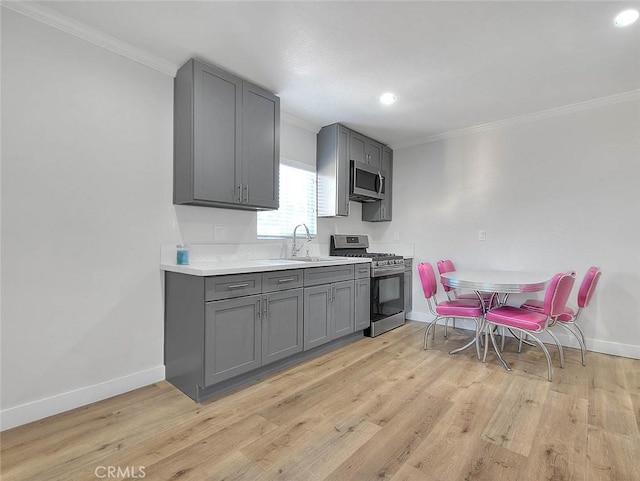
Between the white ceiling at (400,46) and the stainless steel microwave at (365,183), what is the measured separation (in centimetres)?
91

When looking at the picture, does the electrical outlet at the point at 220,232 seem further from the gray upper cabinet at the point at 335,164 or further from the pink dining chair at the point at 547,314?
the pink dining chair at the point at 547,314

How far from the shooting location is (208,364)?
2156 millimetres

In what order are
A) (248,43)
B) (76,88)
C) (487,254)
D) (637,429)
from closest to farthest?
(637,429) < (76,88) < (248,43) < (487,254)

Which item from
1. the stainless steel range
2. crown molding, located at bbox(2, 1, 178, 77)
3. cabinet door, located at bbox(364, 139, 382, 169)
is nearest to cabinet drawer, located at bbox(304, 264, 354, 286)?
the stainless steel range

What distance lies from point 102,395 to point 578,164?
15.6 feet

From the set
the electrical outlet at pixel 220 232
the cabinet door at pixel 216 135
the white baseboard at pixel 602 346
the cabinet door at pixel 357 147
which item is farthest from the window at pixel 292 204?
the white baseboard at pixel 602 346

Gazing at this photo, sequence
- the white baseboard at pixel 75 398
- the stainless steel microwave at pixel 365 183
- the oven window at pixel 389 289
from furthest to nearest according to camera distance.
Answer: the stainless steel microwave at pixel 365 183
the oven window at pixel 389 289
the white baseboard at pixel 75 398

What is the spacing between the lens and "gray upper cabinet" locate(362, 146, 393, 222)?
4578mm

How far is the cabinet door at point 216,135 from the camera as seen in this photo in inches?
97.8

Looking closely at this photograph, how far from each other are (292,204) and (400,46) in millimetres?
1923

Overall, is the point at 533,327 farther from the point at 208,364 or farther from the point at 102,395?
the point at 102,395

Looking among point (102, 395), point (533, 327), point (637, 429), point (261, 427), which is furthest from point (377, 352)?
point (102, 395)

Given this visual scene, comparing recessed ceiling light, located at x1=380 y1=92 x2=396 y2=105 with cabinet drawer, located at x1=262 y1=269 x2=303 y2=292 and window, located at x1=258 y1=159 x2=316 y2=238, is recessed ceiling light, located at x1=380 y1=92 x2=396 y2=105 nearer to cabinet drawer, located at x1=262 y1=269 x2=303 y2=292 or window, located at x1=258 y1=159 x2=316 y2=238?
window, located at x1=258 y1=159 x2=316 y2=238

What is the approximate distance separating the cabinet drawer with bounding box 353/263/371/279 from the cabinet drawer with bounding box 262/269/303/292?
2.86 feet
